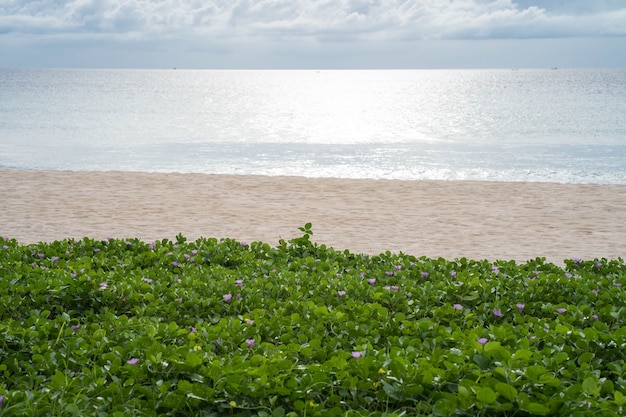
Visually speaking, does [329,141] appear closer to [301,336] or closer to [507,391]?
[301,336]

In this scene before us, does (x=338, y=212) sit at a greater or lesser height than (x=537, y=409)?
lesser

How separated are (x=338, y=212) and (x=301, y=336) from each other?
9.20 metres

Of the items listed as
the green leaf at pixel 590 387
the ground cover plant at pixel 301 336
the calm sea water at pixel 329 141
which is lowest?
the calm sea water at pixel 329 141

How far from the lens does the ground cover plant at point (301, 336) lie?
10.3 feet

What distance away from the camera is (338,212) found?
13.2 m

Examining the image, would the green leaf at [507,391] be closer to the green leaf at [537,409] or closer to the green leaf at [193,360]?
the green leaf at [537,409]

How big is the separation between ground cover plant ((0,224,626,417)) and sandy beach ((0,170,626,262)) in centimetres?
416

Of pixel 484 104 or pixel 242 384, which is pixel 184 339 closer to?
pixel 242 384

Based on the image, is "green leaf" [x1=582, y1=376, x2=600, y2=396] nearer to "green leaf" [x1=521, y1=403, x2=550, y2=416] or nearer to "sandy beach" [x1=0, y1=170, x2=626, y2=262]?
"green leaf" [x1=521, y1=403, x2=550, y2=416]

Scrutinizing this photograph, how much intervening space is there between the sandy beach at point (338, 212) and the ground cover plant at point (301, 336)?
4165 millimetres

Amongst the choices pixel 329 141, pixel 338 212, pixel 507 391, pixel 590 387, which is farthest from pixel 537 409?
pixel 329 141

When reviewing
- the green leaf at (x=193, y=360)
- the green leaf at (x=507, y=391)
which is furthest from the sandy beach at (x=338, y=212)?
the green leaf at (x=507, y=391)

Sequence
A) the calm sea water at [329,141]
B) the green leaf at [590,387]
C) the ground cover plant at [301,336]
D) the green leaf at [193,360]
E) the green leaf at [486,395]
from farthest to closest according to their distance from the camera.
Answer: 1. the calm sea water at [329,141]
2. the green leaf at [193,360]
3. the ground cover plant at [301,336]
4. the green leaf at [590,387]
5. the green leaf at [486,395]

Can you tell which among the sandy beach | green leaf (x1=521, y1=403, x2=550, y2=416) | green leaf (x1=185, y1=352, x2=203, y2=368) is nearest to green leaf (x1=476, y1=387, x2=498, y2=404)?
green leaf (x1=521, y1=403, x2=550, y2=416)
